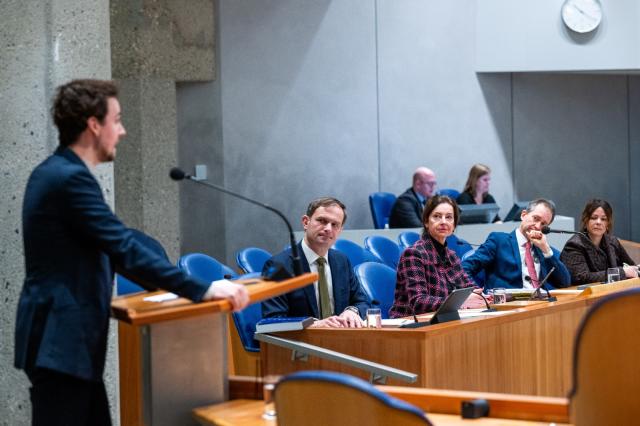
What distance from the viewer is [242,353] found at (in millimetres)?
4898

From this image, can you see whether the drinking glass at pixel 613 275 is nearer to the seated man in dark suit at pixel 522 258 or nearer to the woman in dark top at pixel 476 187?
the seated man in dark suit at pixel 522 258

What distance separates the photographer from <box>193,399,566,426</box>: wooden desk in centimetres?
Answer: 282

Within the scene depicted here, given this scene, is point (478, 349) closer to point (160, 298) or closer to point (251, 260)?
point (160, 298)

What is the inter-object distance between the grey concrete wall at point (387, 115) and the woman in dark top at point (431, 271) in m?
4.32

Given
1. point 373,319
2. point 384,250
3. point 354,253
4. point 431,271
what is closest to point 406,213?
point 384,250

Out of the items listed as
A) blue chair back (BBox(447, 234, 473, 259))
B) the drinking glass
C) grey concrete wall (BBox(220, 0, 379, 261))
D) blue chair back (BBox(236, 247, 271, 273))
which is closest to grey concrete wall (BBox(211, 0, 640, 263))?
grey concrete wall (BBox(220, 0, 379, 261))

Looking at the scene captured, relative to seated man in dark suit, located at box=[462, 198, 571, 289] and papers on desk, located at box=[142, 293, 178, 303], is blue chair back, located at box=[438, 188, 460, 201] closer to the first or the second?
seated man in dark suit, located at box=[462, 198, 571, 289]

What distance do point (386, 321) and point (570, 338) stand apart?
3.60 feet

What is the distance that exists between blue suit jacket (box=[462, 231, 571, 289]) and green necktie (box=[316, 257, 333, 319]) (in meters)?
1.58

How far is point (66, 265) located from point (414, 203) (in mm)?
6649

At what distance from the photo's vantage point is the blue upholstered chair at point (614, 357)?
238 cm

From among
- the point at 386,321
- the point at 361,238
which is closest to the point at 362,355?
the point at 386,321

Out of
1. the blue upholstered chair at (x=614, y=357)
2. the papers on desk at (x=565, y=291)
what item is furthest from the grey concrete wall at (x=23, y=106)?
the papers on desk at (x=565, y=291)

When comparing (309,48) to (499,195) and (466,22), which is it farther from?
(499,195)
